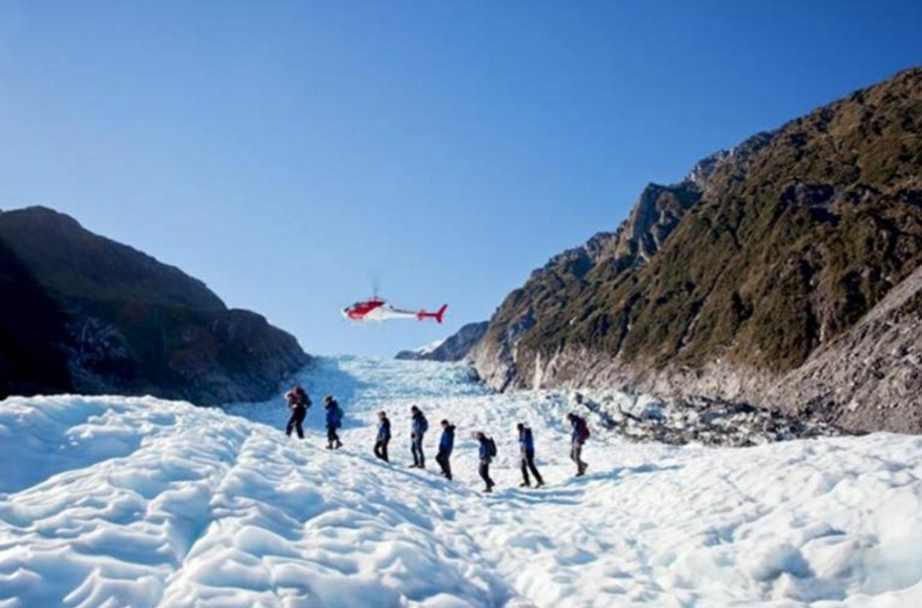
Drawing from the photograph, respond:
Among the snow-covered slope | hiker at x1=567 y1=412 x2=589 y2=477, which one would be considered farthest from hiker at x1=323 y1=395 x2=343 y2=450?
hiker at x1=567 y1=412 x2=589 y2=477

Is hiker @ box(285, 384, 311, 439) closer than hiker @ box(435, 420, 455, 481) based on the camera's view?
No

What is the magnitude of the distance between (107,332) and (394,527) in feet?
205

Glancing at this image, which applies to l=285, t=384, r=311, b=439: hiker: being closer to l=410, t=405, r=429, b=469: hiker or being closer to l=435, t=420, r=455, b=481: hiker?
l=410, t=405, r=429, b=469: hiker

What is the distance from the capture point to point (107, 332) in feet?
219

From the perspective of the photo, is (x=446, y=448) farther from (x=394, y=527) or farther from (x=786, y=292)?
(x=786, y=292)

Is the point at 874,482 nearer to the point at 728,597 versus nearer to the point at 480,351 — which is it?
the point at 728,597

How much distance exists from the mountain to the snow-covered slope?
96.9ft

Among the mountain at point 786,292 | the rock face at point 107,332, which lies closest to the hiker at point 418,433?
the rock face at point 107,332

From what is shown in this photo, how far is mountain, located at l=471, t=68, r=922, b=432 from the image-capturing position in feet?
158

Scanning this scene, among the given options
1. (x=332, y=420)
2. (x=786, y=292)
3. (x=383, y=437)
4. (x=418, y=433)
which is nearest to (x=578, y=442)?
(x=418, y=433)

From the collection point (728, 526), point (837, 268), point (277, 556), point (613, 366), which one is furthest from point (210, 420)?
point (613, 366)

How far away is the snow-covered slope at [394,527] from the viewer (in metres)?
9.05

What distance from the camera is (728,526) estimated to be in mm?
13547

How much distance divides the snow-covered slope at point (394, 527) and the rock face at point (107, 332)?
32922mm
